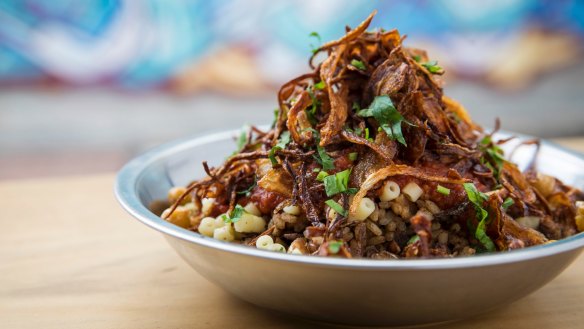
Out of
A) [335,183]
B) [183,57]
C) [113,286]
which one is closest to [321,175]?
[335,183]

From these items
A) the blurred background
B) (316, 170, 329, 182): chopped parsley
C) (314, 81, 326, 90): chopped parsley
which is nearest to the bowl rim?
(316, 170, 329, 182): chopped parsley

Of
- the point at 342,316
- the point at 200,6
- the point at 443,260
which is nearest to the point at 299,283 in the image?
the point at 342,316

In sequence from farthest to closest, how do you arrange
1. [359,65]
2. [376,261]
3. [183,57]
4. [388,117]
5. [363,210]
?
[183,57] → [359,65] → [388,117] → [363,210] → [376,261]

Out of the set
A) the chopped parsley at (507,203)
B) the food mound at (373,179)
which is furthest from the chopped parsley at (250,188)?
the chopped parsley at (507,203)

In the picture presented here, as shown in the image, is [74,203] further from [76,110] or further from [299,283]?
[76,110]

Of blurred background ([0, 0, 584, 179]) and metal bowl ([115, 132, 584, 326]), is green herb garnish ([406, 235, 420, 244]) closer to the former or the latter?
metal bowl ([115, 132, 584, 326])

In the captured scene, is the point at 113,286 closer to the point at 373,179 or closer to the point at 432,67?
the point at 373,179
